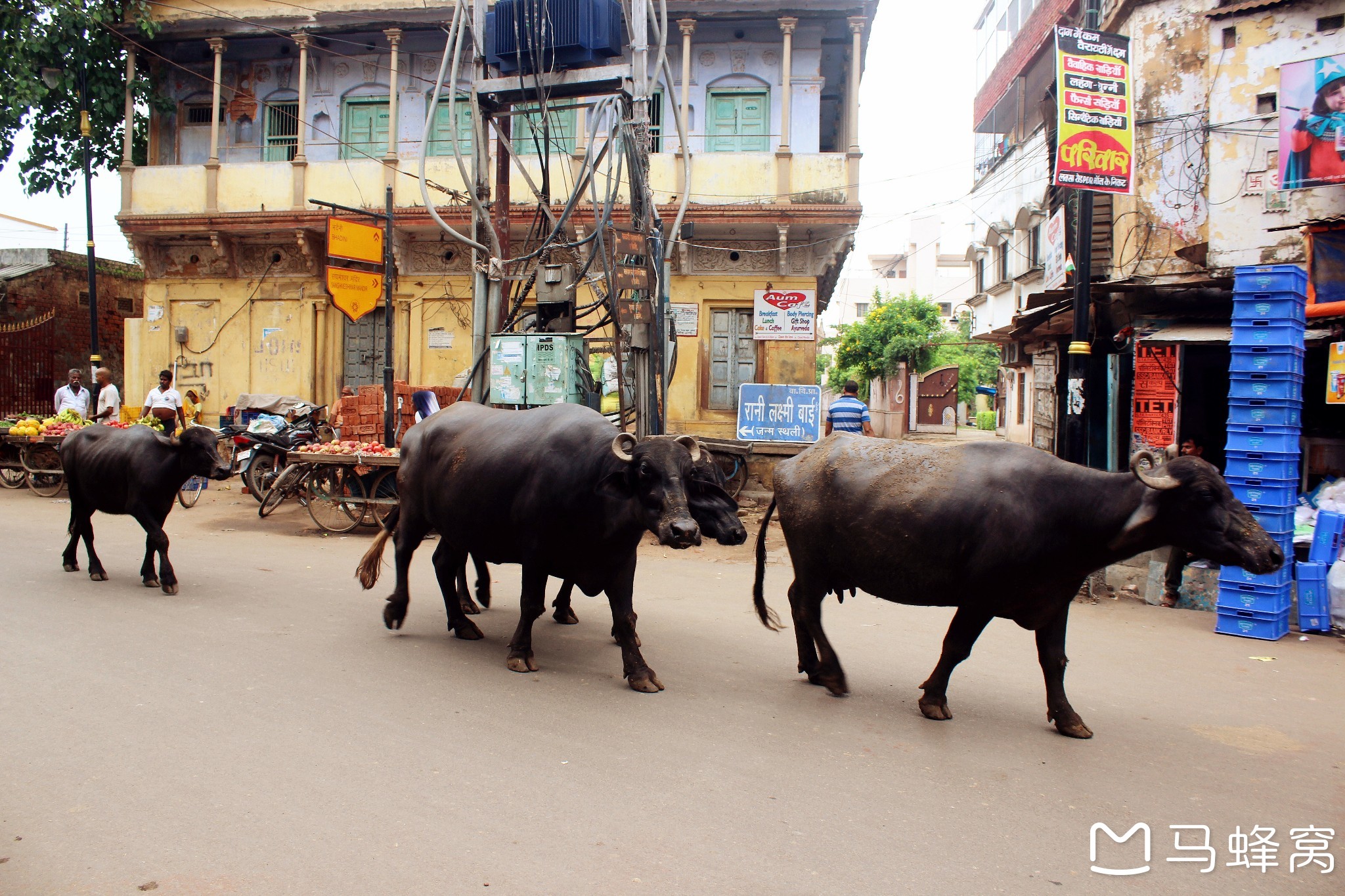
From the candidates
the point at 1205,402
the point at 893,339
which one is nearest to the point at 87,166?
the point at 1205,402

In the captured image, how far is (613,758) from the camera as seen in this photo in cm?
401

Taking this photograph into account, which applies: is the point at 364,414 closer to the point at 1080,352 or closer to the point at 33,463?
the point at 33,463

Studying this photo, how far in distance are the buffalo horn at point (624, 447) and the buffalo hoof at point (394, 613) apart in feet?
7.40

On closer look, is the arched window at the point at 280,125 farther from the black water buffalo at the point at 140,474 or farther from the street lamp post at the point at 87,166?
the black water buffalo at the point at 140,474

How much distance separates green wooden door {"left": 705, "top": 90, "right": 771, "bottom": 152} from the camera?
16219 millimetres

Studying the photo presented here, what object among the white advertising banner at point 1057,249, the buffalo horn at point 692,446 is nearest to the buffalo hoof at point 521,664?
the buffalo horn at point 692,446

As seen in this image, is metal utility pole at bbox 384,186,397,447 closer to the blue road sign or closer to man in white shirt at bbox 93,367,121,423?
man in white shirt at bbox 93,367,121,423

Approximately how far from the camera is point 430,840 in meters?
3.21

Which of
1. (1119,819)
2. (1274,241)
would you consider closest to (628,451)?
(1119,819)

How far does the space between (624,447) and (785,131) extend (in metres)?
11.7

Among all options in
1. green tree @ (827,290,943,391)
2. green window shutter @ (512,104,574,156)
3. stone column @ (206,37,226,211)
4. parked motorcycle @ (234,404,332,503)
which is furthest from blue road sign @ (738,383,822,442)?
green tree @ (827,290,943,391)

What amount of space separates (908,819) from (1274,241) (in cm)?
1331

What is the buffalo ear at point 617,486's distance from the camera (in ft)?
16.6

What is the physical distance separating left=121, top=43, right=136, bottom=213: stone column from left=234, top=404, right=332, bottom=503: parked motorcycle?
738 centimetres
